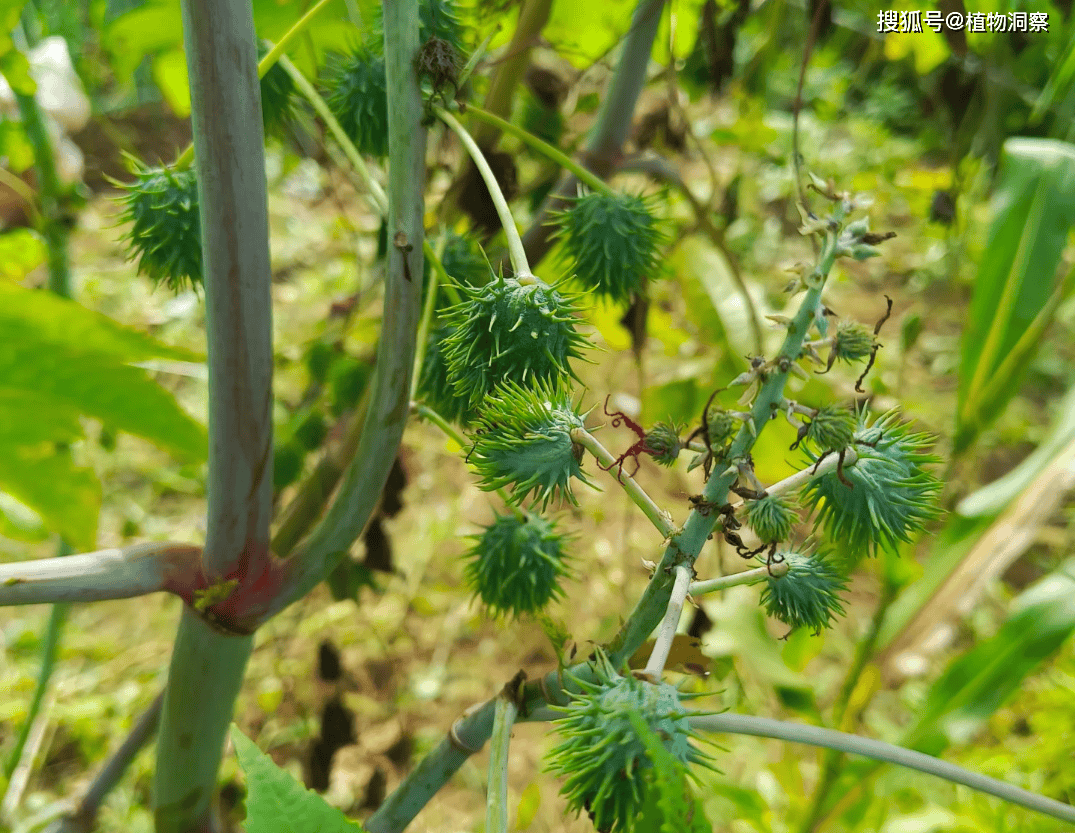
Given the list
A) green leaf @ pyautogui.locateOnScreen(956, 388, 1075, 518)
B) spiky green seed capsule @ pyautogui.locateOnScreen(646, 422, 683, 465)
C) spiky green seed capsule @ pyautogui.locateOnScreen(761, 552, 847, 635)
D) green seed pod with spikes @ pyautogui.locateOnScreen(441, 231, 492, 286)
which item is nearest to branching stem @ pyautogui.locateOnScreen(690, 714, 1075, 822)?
spiky green seed capsule @ pyautogui.locateOnScreen(761, 552, 847, 635)

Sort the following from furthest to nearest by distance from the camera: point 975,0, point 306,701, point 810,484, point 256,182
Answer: point 306,701
point 975,0
point 256,182
point 810,484

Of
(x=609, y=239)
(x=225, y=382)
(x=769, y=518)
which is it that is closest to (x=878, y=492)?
(x=769, y=518)

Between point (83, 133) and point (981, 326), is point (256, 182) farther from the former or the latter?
point (83, 133)

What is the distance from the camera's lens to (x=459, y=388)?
538 millimetres

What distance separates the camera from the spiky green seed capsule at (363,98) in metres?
0.75

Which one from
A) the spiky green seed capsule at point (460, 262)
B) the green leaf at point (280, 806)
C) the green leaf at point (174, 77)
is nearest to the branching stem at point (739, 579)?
the green leaf at point (280, 806)

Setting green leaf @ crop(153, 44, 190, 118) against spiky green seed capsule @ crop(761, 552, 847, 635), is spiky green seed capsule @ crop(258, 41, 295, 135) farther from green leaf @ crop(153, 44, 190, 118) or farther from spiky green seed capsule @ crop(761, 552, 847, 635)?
spiky green seed capsule @ crop(761, 552, 847, 635)

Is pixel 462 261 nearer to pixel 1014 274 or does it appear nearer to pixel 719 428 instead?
pixel 719 428

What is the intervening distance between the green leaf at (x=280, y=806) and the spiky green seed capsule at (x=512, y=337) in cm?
24

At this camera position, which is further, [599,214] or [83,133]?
[83,133]

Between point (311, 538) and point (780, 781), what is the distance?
1258mm

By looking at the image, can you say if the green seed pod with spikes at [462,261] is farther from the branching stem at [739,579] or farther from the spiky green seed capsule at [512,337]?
the branching stem at [739,579]

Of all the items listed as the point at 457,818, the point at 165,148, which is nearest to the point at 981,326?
the point at 457,818

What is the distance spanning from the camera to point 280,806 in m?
0.44
